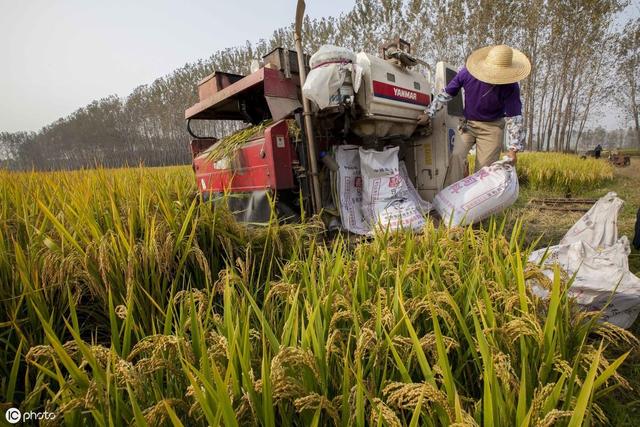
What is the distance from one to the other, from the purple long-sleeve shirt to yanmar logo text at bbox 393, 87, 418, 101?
334 millimetres

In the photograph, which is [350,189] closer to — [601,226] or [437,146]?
[437,146]

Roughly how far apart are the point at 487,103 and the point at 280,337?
3.11 m

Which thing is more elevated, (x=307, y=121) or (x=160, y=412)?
(x=307, y=121)

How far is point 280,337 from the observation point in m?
1.08

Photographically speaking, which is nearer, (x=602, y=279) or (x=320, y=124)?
(x=602, y=279)

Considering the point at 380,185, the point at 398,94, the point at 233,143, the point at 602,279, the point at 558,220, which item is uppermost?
the point at 398,94

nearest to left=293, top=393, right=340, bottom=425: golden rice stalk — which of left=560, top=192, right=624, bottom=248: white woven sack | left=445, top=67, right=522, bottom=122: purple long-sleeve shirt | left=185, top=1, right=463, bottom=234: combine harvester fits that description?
left=185, top=1, right=463, bottom=234: combine harvester

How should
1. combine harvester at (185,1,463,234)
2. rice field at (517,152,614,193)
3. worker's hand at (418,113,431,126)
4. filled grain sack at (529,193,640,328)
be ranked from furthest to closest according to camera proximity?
rice field at (517,152,614,193)
worker's hand at (418,113,431,126)
combine harvester at (185,1,463,234)
filled grain sack at (529,193,640,328)

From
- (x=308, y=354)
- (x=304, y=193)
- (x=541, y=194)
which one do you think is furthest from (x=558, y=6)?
(x=308, y=354)

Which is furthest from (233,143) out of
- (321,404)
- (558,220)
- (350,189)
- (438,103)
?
(558,220)

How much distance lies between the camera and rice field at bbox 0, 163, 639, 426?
69cm

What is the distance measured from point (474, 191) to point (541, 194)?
4.64 meters

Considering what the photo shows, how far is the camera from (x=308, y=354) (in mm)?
750

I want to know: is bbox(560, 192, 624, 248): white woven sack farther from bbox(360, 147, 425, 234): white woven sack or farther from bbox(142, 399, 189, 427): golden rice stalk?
bbox(142, 399, 189, 427): golden rice stalk
